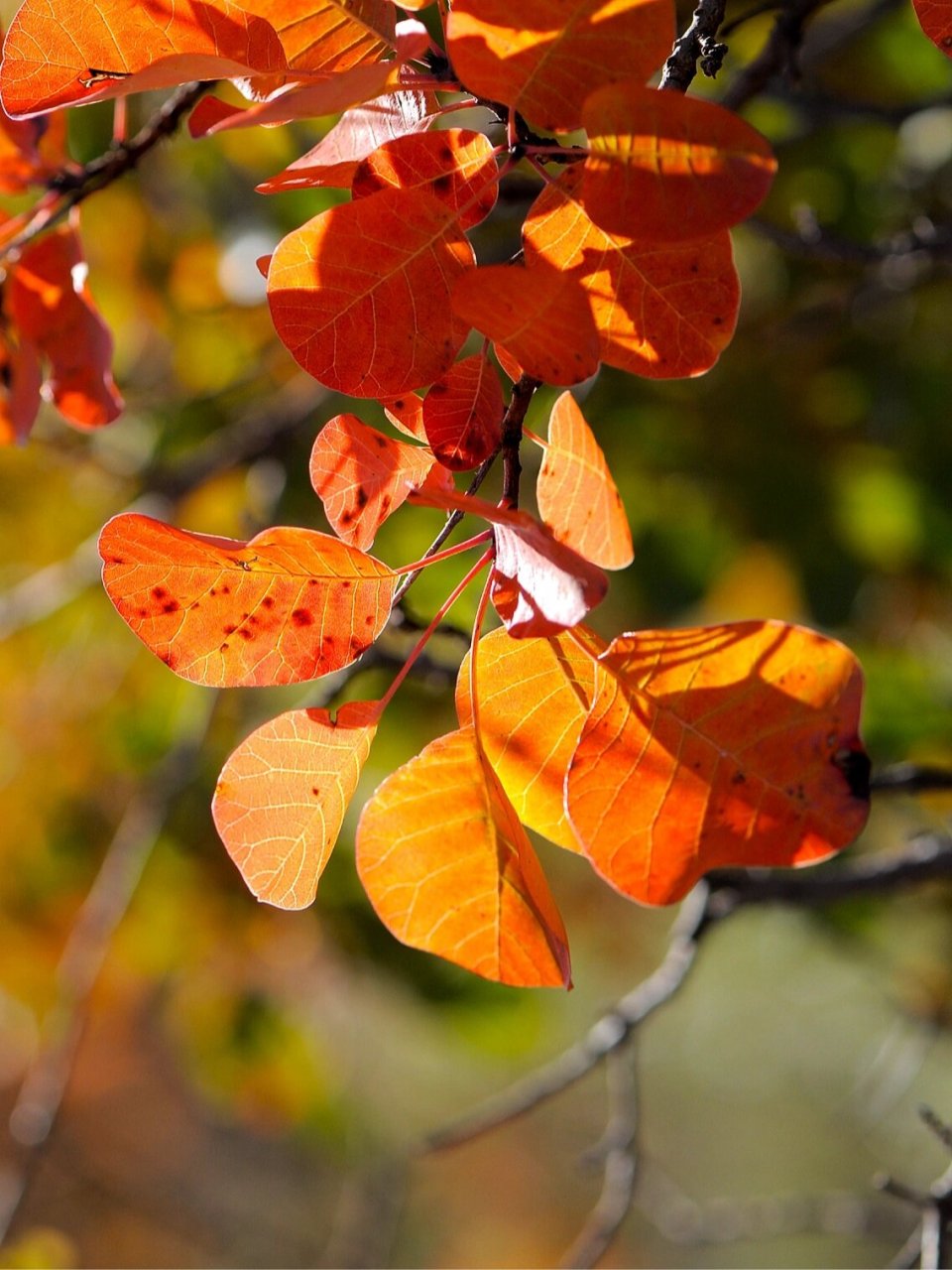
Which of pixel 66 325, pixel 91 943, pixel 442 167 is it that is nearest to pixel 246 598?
pixel 442 167

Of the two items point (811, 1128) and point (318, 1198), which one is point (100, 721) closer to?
point (318, 1198)

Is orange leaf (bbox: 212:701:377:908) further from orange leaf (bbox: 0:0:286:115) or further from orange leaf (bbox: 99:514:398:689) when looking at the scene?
orange leaf (bbox: 0:0:286:115)

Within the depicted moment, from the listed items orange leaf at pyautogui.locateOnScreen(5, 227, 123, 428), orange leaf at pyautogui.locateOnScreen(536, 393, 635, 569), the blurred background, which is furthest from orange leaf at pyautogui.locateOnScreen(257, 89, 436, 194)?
the blurred background

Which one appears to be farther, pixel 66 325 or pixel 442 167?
pixel 66 325

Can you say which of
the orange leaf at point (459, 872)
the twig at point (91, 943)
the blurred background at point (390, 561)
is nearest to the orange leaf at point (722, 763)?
the orange leaf at point (459, 872)

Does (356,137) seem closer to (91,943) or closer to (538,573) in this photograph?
(538,573)

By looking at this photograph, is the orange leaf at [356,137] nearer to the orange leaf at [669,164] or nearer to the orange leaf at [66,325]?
the orange leaf at [669,164]
